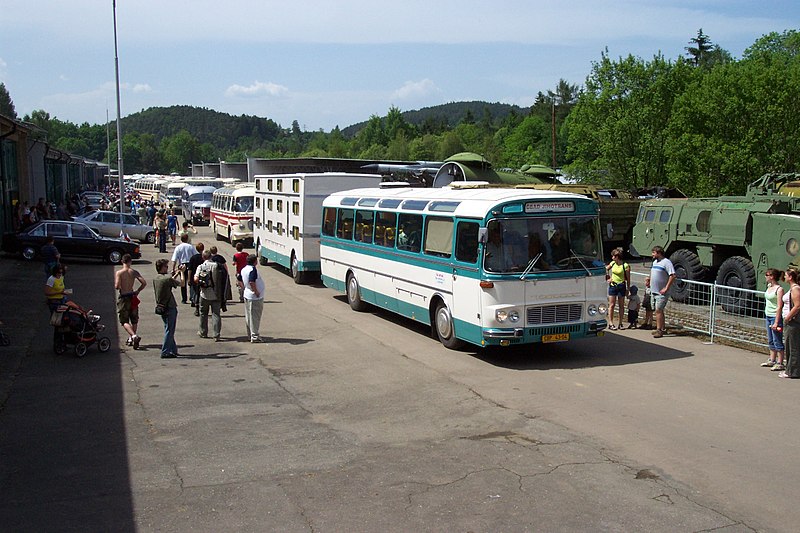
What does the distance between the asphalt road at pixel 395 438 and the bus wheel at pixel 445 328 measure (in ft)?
0.97

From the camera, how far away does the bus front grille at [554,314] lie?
1284 cm

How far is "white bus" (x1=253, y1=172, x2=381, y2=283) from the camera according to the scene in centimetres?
2269

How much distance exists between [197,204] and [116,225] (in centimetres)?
1844

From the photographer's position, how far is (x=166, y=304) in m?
13.4

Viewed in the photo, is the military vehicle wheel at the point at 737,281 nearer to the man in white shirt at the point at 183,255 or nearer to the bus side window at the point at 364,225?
the bus side window at the point at 364,225

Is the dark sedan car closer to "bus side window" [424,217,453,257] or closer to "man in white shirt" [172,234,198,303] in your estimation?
"man in white shirt" [172,234,198,303]

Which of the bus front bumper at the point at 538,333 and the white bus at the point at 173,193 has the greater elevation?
the white bus at the point at 173,193

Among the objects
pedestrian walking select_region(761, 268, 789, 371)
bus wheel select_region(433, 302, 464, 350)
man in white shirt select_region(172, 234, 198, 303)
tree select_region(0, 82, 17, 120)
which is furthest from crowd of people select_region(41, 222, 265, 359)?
tree select_region(0, 82, 17, 120)

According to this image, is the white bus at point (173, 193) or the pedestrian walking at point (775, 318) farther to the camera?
the white bus at point (173, 193)

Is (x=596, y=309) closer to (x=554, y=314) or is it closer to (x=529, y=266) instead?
(x=554, y=314)

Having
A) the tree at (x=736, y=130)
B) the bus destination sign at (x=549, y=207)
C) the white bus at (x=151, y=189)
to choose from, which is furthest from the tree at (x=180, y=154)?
the bus destination sign at (x=549, y=207)

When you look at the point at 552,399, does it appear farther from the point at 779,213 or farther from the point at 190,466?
the point at 779,213

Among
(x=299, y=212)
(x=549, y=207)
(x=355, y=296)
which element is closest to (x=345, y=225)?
(x=355, y=296)

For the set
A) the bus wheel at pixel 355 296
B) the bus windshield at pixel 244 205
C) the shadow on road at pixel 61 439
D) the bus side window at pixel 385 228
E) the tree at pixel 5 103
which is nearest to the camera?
the shadow on road at pixel 61 439
